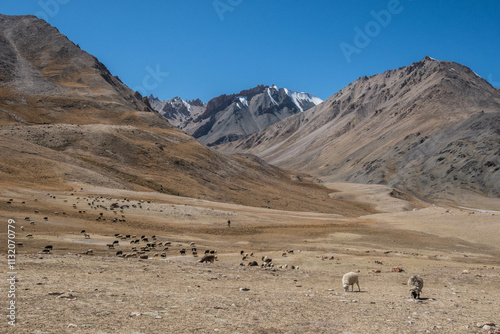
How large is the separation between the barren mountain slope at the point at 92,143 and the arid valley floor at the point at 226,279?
19684mm

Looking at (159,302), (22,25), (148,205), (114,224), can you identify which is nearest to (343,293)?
(159,302)

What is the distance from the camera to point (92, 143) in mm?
89500

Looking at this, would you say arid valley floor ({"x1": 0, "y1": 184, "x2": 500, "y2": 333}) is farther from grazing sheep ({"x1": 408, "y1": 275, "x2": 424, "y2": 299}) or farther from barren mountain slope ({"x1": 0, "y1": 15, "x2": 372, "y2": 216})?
barren mountain slope ({"x1": 0, "y1": 15, "x2": 372, "y2": 216})

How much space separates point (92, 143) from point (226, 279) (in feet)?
265

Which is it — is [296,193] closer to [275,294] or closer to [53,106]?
[53,106]

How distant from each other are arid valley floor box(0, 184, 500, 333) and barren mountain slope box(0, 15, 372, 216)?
1968 cm

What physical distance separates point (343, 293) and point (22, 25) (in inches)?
7859

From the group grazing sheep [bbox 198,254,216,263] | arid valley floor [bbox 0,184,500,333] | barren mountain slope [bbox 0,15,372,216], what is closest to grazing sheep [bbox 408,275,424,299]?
arid valley floor [bbox 0,184,500,333]

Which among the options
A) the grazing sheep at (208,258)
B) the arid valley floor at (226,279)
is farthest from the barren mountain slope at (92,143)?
the grazing sheep at (208,258)

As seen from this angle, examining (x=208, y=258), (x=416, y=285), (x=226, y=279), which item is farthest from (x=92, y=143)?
(x=416, y=285)

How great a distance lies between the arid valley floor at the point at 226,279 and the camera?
1016cm

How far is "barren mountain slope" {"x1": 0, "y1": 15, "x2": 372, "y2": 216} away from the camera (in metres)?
65.0

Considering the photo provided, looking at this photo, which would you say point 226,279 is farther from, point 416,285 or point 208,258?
point 416,285

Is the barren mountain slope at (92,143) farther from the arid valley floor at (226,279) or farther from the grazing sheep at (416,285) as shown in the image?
the grazing sheep at (416,285)
